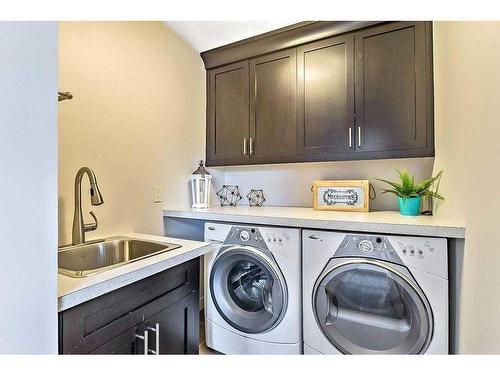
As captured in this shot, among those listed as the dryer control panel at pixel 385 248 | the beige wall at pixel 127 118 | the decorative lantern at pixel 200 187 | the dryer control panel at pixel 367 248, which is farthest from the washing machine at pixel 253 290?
the beige wall at pixel 127 118

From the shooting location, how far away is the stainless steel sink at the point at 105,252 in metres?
1.21

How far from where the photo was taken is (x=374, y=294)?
4.35ft

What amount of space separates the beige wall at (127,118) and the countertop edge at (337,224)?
0.39 metres

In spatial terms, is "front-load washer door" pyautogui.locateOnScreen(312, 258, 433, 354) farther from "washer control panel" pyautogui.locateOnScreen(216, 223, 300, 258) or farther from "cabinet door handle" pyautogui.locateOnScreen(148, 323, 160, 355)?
"cabinet door handle" pyautogui.locateOnScreen(148, 323, 160, 355)

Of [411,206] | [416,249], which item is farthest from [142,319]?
[411,206]

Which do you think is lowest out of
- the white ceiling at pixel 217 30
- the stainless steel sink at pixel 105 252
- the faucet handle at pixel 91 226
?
the stainless steel sink at pixel 105 252

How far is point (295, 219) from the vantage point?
1.48 m

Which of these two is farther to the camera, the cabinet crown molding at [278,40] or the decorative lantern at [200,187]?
the decorative lantern at [200,187]

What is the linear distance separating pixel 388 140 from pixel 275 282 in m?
1.18

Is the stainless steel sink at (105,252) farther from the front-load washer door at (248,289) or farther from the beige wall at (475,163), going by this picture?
the beige wall at (475,163)

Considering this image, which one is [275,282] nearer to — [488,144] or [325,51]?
[488,144]

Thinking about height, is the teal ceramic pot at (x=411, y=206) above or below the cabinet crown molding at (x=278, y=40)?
below

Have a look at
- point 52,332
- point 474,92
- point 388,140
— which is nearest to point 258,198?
point 388,140
